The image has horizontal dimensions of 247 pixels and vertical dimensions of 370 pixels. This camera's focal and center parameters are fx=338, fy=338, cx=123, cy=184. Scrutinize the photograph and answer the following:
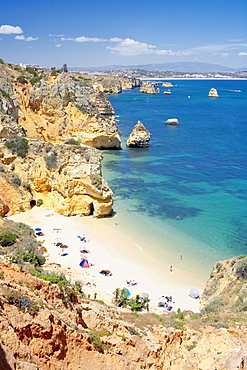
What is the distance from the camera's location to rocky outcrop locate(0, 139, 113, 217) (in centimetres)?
2916

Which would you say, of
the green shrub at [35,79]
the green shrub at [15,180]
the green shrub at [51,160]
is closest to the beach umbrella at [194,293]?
the green shrub at [51,160]

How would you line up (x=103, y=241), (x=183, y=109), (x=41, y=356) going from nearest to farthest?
1. (x=41, y=356)
2. (x=103, y=241)
3. (x=183, y=109)

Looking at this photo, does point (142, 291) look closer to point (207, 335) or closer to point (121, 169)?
point (207, 335)

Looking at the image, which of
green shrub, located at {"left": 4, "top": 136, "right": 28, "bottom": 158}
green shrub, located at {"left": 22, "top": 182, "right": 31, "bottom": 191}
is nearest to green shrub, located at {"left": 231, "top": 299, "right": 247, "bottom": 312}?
green shrub, located at {"left": 22, "top": 182, "right": 31, "bottom": 191}

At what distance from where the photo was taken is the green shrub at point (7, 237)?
18150 millimetres

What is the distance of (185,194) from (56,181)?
14.1 metres

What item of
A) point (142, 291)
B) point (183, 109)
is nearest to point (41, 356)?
point (142, 291)

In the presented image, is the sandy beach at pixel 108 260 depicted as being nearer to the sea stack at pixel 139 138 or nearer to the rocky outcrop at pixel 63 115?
the rocky outcrop at pixel 63 115

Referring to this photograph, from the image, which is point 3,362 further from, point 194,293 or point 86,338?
point 194,293

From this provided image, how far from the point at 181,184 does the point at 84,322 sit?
29616 mm

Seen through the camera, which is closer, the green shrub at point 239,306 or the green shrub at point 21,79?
the green shrub at point 239,306

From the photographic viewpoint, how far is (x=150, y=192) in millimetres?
36562

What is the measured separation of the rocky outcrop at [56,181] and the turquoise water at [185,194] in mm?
3285

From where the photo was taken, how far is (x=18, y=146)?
31.8 metres
